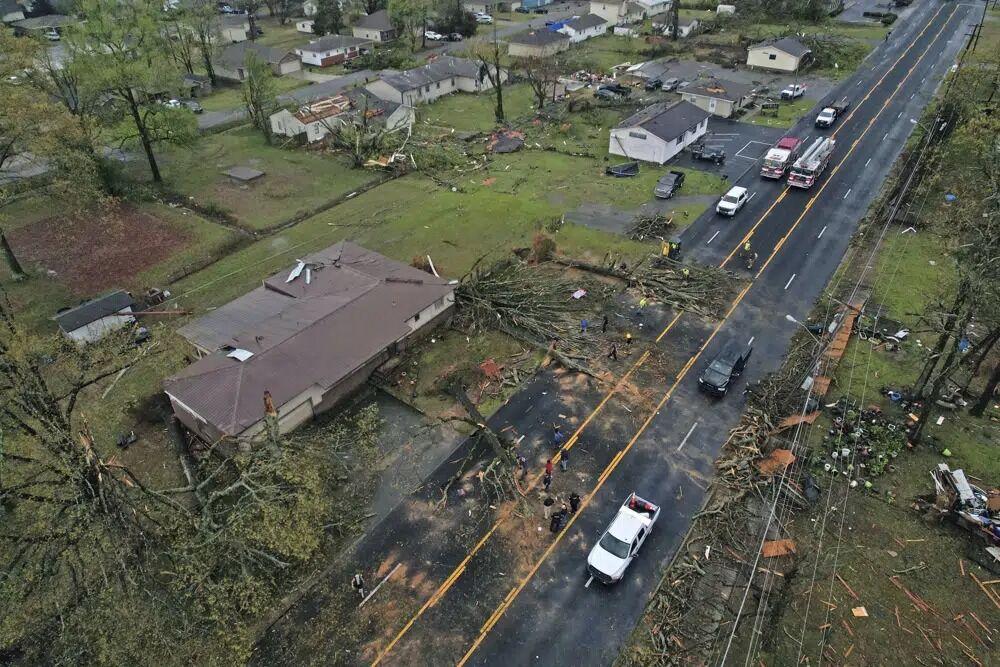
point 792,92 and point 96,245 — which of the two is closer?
point 96,245

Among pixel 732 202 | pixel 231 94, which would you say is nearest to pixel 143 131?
pixel 231 94

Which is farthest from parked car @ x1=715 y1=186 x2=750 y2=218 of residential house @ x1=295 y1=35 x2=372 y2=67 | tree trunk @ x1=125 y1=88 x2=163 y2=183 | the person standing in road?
residential house @ x1=295 y1=35 x2=372 y2=67

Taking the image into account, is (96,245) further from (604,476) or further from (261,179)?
(604,476)

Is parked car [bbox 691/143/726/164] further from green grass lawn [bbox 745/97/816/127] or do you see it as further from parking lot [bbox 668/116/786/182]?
green grass lawn [bbox 745/97/816/127]

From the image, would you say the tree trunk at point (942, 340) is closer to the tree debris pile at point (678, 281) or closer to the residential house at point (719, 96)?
the tree debris pile at point (678, 281)

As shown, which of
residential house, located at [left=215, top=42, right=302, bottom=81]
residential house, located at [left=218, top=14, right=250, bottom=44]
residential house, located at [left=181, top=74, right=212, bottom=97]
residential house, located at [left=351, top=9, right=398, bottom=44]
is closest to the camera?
residential house, located at [left=181, top=74, right=212, bottom=97]

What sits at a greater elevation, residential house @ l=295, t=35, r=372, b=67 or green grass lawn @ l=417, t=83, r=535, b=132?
residential house @ l=295, t=35, r=372, b=67

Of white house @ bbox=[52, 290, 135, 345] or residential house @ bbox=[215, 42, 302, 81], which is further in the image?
residential house @ bbox=[215, 42, 302, 81]
